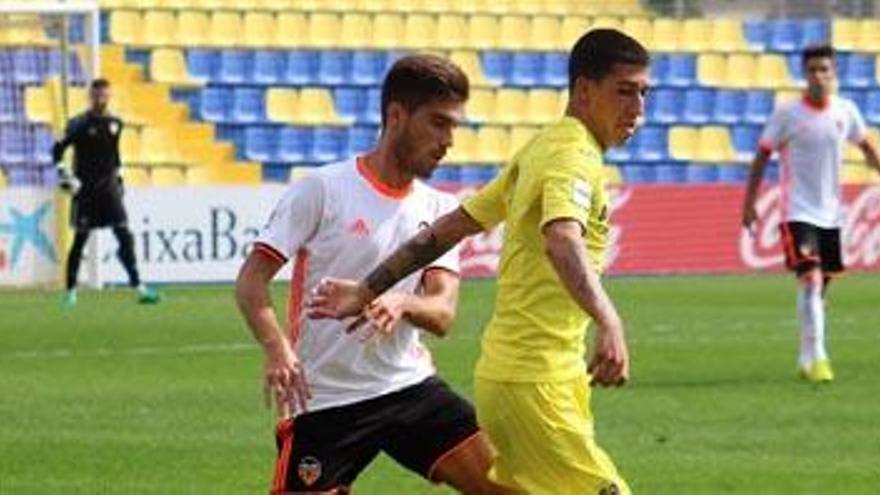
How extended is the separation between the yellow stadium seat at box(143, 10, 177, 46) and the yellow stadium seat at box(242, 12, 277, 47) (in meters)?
1.07

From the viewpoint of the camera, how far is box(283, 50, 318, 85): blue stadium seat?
1446 inches

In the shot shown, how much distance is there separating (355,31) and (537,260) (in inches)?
1158

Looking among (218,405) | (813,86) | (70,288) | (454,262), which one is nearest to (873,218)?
(70,288)

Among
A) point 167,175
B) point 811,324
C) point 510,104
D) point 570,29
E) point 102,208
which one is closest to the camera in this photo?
point 811,324

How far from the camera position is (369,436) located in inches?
357

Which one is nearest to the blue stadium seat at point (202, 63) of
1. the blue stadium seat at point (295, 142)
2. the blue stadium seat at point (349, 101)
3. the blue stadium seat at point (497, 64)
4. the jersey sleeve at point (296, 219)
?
the blue stadium seat at point (295, 142)

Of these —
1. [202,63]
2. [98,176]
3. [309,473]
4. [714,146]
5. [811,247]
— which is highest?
[309,473]

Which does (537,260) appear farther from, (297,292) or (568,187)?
(297,292)

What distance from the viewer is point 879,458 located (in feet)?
46.0

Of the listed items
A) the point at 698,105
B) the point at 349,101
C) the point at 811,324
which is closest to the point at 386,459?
the point at 811,324

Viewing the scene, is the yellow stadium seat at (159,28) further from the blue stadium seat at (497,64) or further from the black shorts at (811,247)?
the black shorts at (811,247)

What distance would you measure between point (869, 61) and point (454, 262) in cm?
3198

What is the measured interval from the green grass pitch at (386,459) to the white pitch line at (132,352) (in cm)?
2

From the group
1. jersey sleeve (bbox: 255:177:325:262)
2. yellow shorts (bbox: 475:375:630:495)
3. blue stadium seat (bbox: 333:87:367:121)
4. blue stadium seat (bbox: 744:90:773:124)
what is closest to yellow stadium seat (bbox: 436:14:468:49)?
blue stadium seat (bbox: 333:87:367:121)
